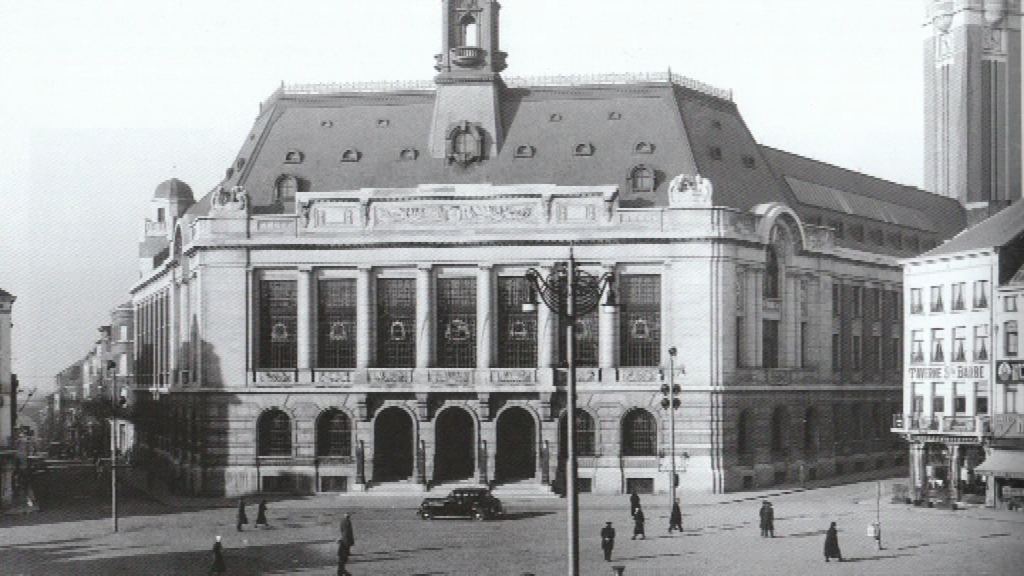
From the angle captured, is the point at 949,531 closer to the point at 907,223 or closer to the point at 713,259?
the point at 713,259

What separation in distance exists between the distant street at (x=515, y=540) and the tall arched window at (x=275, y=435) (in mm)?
6173

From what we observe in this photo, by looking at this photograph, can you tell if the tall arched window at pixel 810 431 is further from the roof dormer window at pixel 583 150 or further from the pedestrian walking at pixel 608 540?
the pedestrian walking at pixel 608 540

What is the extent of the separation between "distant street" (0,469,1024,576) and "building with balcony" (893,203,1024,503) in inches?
116

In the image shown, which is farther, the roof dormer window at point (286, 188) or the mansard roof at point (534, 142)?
the roof dormer window at point (286, 188)

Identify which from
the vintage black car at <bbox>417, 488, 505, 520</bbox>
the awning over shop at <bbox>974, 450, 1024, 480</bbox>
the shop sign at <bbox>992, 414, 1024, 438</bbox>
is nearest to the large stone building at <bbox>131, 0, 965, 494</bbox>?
the vintage black car at <bbox>417, 488, 505, 520</bbox>

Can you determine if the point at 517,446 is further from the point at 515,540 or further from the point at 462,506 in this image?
the point at 515,540

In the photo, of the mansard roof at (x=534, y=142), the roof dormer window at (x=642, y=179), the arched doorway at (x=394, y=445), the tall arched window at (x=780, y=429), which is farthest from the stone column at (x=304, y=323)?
the tall arched window at (x=780, y=429)

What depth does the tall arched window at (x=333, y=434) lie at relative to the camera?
7806 centimetres

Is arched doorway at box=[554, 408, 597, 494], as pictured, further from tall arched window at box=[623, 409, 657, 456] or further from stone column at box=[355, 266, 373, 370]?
stone column at box=[355, 266, 373, 370]

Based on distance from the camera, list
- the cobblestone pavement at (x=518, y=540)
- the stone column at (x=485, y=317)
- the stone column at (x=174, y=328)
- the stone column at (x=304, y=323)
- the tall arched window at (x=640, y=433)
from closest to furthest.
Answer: the cobblestone pavement at (x=518, y=540), the tall arched window at (x=640, y=433), the stone column at (x=485, y=317), the stone column at (x=304, y=323), the stone column at (x=174, y=328)

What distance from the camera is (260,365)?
259 ft

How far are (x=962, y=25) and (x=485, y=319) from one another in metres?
31.0

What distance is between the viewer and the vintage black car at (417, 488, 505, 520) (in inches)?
2441

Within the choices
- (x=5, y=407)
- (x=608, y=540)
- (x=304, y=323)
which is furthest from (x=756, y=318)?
(x=5, y=407)
